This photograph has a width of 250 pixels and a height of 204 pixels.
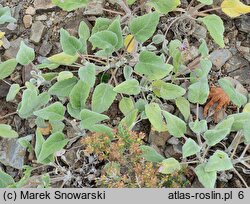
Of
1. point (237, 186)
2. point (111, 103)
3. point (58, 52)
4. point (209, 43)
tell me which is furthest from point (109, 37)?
point (237, 186)

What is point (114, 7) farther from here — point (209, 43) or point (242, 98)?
point (242, 98)

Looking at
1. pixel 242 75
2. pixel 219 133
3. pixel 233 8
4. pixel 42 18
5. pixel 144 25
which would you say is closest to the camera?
pixel 219 133

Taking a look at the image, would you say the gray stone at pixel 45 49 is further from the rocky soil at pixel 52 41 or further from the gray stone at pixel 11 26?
the gray stone at pixel 11 26

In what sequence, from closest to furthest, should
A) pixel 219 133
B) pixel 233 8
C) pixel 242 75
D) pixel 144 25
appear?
1. pixel 219 133
2. pixel 144 25
3. pixel 233 8
4. pixel 242 75

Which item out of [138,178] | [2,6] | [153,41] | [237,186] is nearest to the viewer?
[138,178]

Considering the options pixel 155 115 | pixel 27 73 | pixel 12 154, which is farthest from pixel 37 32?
pixel 155 115

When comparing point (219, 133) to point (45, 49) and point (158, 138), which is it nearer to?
point (158, 138)

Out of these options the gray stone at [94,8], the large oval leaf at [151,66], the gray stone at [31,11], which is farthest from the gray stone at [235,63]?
the gray stone at [31,11]
